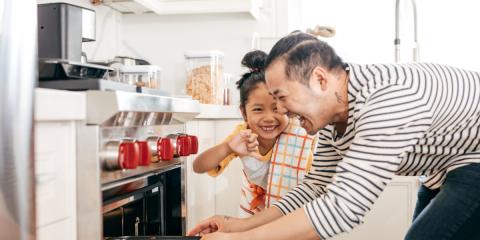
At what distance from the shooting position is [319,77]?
93 cm

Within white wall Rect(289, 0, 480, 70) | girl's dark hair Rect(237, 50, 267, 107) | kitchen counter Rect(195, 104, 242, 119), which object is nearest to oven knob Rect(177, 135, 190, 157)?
girl's dark hair Rect(237, 50, 267, 107)

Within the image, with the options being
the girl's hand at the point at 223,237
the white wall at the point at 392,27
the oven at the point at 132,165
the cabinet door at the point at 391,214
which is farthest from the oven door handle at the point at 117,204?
the white wall at the point at 392,27

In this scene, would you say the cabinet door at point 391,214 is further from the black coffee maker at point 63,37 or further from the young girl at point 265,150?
the black coffee maker at point 63,37

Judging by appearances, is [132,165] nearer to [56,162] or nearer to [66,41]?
[56,162]

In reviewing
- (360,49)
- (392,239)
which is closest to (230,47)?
(360,49)

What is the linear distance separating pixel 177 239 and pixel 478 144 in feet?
2.04

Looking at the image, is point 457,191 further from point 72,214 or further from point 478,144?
point 72,214

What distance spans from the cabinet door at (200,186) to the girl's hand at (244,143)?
0.48ft

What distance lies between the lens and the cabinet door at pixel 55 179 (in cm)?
64

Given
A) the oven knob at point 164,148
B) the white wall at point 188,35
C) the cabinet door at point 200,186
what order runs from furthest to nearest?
the white wall at point 188,35 < the cabinet door at point 200,186 < the oven knob at point 164,148

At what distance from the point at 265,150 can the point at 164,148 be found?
0.56m

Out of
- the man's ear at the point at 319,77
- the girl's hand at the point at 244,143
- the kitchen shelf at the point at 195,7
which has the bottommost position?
the girl's hand at the point at 244,143

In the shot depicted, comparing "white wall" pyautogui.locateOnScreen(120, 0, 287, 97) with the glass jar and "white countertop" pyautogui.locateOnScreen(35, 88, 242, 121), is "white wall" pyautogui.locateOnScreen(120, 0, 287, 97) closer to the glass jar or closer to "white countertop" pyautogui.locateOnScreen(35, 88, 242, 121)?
the glass jar

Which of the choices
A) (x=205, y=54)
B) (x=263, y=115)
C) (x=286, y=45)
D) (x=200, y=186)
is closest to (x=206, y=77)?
(x=205, y=54)
